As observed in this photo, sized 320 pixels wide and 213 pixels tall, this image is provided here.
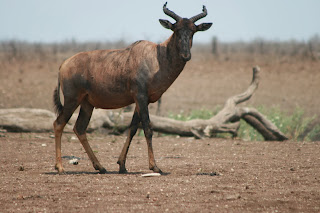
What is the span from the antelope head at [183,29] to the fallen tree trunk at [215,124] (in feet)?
17.5

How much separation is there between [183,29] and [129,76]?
4.01 ft

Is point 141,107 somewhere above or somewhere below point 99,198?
above

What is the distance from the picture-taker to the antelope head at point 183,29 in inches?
328

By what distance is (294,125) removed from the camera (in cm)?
1593

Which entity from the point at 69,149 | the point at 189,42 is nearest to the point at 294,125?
the point at 69,149

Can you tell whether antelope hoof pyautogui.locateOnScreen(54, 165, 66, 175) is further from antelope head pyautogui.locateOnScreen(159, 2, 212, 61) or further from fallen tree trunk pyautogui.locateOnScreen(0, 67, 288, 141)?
fallen tree trunk pyautogui.locateOnScreen(0, 67, 288, 141)

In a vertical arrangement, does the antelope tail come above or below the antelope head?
below

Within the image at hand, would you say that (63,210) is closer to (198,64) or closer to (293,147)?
(293,147)

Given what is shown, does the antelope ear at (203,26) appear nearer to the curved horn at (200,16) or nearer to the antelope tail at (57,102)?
the curved horn at (200,16)

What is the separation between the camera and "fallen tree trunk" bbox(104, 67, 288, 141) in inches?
547

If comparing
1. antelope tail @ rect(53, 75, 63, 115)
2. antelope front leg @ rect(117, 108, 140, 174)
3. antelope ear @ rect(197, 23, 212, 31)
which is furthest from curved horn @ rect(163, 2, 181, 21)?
antelope tail @ rect(53, 75, 63, 115)

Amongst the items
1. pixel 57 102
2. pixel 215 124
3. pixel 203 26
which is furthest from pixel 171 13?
pixel 215 124

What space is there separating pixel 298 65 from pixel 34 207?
2449 centimetres

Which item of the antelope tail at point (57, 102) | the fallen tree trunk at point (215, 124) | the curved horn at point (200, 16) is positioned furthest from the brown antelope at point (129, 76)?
the fallen tree trunk at point (215, 124)
